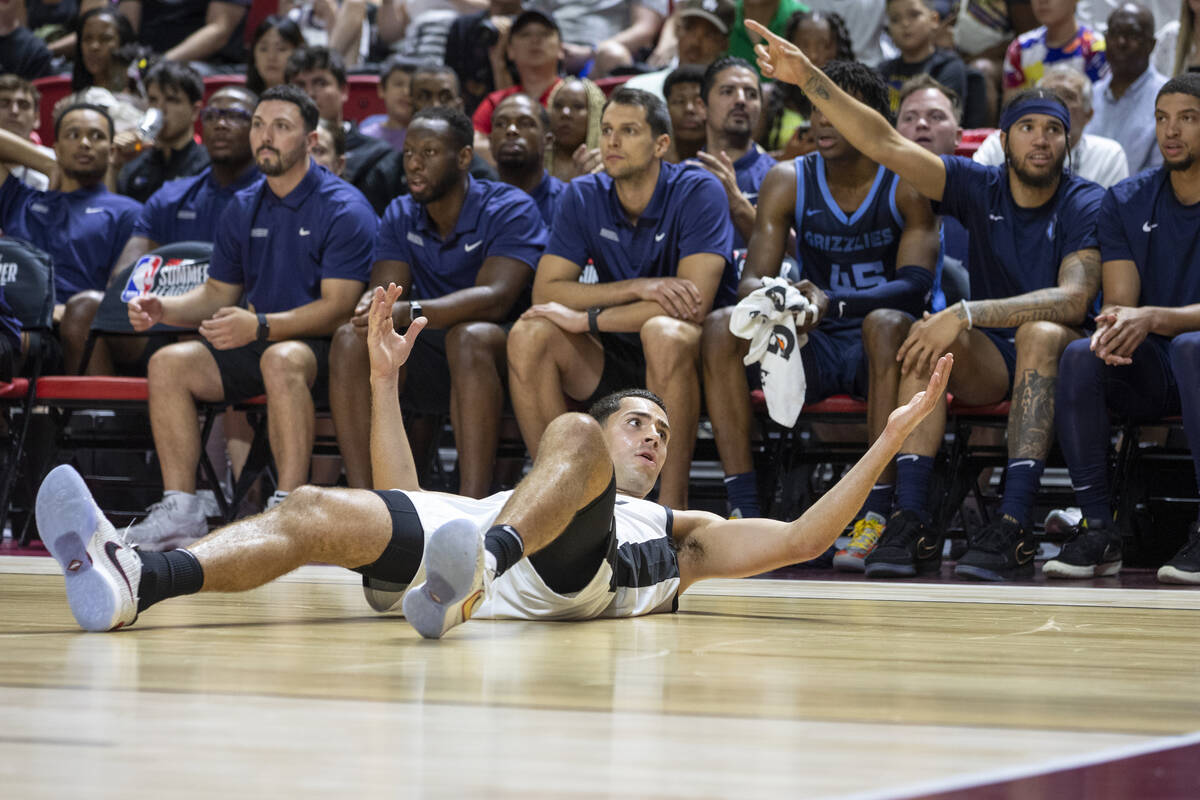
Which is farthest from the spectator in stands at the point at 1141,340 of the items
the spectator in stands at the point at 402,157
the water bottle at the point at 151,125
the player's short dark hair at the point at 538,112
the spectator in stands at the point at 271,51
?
the spectator in stands at the point at 271,51

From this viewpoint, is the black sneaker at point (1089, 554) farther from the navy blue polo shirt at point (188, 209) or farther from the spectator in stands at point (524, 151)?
the navy blue polo shirt at point (188, 209)

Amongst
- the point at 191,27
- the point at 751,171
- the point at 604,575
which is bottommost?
the point at 604,575

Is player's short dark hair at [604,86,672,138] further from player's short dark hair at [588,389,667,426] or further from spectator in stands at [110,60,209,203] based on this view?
spectator in stands at [110,60,209,203]

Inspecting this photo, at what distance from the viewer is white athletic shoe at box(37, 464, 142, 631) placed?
7.91 feet

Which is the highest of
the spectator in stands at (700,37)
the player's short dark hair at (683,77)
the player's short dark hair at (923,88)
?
the spectator in stands at (700,37)

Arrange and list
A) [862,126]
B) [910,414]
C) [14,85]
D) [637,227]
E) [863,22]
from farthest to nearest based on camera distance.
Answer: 1. [863,22]
2. [14,85]
3. [637,227]
4. [862,126]
5. [910,414]

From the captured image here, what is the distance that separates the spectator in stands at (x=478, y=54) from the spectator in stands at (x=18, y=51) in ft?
8.64

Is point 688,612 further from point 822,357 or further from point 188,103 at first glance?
point 188,103

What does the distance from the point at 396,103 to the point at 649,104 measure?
2.25 metres

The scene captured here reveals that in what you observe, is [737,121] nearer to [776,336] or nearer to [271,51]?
[776,336]

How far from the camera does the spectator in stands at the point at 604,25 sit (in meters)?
7.50

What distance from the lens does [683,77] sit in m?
6.02

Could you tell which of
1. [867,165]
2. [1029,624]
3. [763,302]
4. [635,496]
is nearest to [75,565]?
[635,496]

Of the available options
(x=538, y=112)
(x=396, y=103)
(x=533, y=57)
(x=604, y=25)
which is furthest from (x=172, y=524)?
(x=604, y=25)
